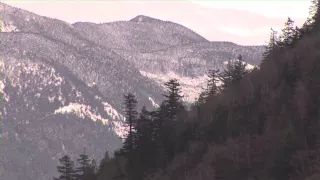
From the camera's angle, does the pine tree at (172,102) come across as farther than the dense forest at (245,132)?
Yes

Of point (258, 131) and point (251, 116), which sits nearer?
point (258, 131)

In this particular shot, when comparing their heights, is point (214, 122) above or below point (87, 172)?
above

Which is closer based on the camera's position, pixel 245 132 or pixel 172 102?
pixel 245 132

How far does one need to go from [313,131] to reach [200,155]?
57.0ft

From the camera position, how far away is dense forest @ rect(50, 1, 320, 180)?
157 feet

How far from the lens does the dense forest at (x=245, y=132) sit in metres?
48.0

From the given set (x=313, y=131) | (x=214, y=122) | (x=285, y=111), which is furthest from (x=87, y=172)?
(x=313, y=131)

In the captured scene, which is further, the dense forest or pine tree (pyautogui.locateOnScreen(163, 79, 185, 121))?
pine tree (pyautogui.locateOnScreen(163, 79, 185, 121))

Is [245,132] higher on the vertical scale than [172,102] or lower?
lower

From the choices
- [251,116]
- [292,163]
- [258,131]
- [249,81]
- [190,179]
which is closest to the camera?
[292,163]

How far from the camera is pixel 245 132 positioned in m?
58.8

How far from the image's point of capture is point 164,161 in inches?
2771

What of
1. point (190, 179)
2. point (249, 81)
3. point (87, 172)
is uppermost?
point (249, 81)

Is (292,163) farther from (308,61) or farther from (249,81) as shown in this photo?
(249,81)
